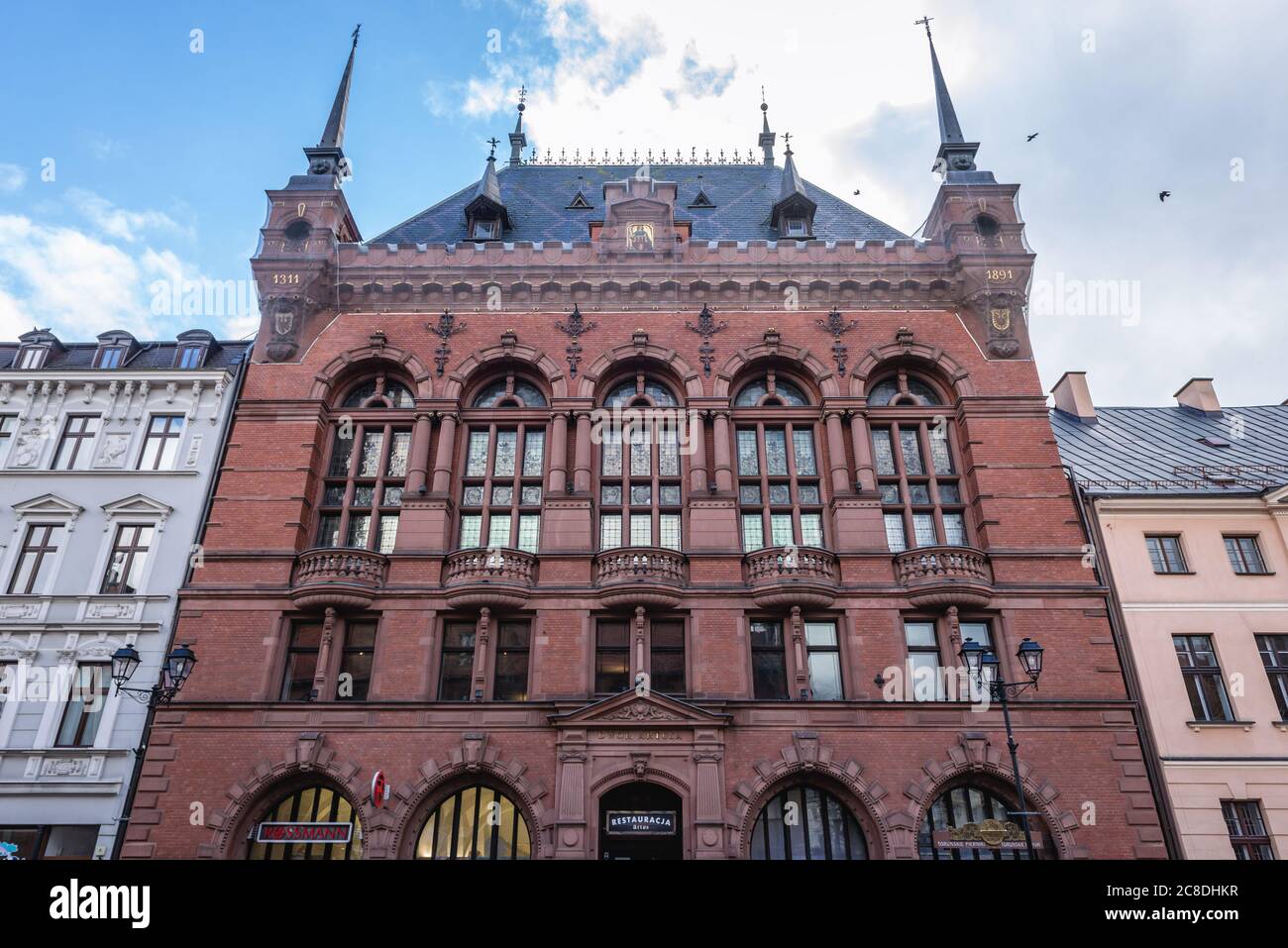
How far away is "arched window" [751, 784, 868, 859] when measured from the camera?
62.0 feet

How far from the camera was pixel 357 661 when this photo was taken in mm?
21125

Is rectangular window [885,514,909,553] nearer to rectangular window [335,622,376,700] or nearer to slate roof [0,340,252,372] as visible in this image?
rectangular window [335,622,376,700]

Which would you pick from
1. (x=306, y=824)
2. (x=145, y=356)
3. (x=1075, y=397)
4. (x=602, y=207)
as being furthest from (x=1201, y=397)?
(x=145, y=356)

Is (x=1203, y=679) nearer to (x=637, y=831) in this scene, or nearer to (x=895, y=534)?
(x=895, y=534)

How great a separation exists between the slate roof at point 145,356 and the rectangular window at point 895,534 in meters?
21.3

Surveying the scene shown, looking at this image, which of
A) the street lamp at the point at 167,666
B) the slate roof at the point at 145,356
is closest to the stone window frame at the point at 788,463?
the street lamp at the point at 167,666

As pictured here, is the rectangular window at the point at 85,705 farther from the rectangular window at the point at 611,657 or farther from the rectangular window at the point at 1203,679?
the rectangular window at the point at 1203,679

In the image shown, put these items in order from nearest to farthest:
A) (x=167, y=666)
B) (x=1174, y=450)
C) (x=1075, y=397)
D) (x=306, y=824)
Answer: (x=167, y=666)
(x=306, y=824)
(x=1174, y=450)
(x=1075, y=397)

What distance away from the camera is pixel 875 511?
2233cm

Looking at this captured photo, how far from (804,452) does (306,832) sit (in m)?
16.7

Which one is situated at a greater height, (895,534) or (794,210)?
(794,210)
